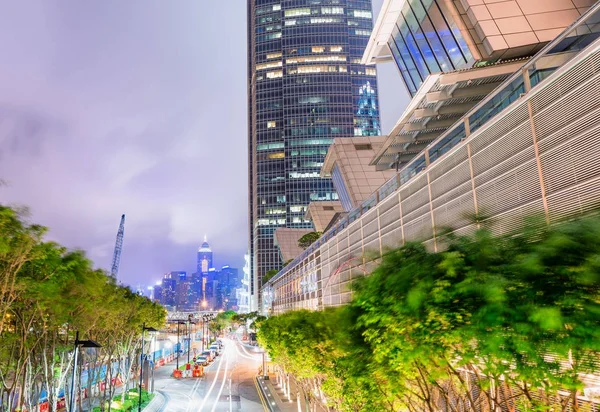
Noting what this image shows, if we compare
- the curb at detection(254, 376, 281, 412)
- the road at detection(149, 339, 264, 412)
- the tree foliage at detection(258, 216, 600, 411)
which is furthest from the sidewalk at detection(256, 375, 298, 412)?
the tree foliage at detection(258, 216, 600, 411)

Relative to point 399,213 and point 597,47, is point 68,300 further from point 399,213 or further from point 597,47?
point 597,47

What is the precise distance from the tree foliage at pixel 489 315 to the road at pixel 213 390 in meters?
29.9

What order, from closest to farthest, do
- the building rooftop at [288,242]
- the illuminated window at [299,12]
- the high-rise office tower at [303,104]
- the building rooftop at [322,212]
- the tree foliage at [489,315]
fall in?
the tree foliage at [489,315], the building rooftop at [322,212], the building rooftop at [288,242], the high-rise office tower at [303,104], the illuminated window at [299,12]

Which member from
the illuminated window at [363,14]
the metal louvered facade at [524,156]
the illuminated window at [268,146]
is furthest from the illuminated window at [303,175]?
the metal louvered facade at [524,156]

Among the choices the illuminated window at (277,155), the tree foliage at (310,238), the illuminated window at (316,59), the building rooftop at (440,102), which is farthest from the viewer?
the illuminated window at (277,155)

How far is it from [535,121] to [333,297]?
89.8 feet

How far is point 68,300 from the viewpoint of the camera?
76.0 ft

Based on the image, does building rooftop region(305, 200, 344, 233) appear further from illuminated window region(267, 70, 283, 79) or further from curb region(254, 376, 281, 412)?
illuminated window region(267, 70, 283, 79)

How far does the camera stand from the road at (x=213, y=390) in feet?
127

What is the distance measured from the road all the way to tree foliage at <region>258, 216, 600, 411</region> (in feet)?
98.2

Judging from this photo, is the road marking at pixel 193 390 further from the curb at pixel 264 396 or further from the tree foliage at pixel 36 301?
the tree foliage at pixel 36 301

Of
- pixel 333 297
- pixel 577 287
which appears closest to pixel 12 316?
pixel 333 297

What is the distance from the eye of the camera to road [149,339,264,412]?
3875 centimetres

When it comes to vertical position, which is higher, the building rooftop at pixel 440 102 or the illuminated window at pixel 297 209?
the illuminated window at pixel 297 209
